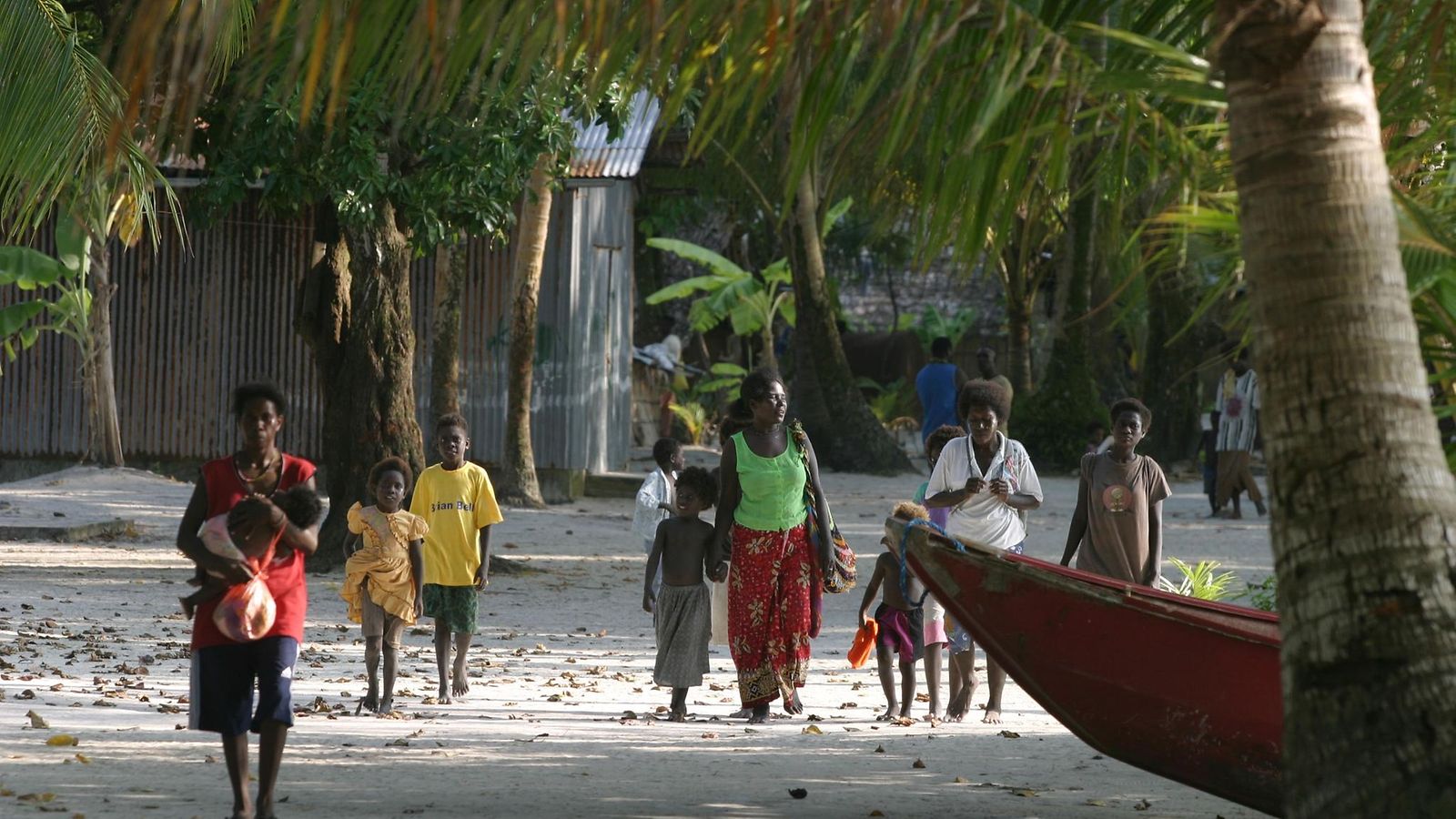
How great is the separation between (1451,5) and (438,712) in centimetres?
551

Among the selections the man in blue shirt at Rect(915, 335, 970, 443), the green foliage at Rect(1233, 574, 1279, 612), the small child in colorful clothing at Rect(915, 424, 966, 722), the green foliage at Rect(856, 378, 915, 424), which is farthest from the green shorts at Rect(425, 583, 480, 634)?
the green foliage at Rect(856, 378, 915, 424)

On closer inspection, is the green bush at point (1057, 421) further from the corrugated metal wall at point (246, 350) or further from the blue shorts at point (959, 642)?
the blue shorts at point (959, 642)

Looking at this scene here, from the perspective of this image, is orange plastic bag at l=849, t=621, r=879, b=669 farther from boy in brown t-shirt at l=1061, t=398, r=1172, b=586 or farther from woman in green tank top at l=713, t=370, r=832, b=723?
boy in brown t-shirt at l=1061, t=398, r=1172, b=586

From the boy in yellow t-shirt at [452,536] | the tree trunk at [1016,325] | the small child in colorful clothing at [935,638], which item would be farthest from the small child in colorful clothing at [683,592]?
the tree trunk at [1016,325]

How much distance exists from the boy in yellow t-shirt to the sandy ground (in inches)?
17.3

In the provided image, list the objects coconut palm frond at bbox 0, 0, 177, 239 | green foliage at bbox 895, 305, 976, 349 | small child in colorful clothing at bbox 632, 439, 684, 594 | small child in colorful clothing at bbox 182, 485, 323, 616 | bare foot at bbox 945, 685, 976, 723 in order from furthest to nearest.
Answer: green foliage at bbox 895, 305, 976, 349 < small child in colorful clothing at bbox 632, 439, 684, 594 < coconut palm frond at bbox 0, 0, 177, 239 < bare foot at bbox 945, 685, 976, 723 < small child in colorful clothing at bbox 182, 485, 323, 616

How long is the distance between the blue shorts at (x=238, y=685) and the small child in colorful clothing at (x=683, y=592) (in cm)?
295

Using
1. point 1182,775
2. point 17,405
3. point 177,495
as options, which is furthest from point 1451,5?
point 17,405

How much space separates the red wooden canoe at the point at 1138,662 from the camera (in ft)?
18.6

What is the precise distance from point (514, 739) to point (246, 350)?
13.8 meters

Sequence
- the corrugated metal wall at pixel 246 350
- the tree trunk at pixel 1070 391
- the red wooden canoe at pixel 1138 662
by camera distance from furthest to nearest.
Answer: the tree trunk at pixel 1070 391
the corrugated metal wall at pixel 246 350
the red wooden canoe at pixel 1138 662

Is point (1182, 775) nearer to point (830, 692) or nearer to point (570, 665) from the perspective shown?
point (830, 692)

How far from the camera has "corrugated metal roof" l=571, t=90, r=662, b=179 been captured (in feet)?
61.6

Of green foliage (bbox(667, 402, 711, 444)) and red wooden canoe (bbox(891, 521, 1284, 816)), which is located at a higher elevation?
green foliage (bbox(667, 402, 711, 444))
